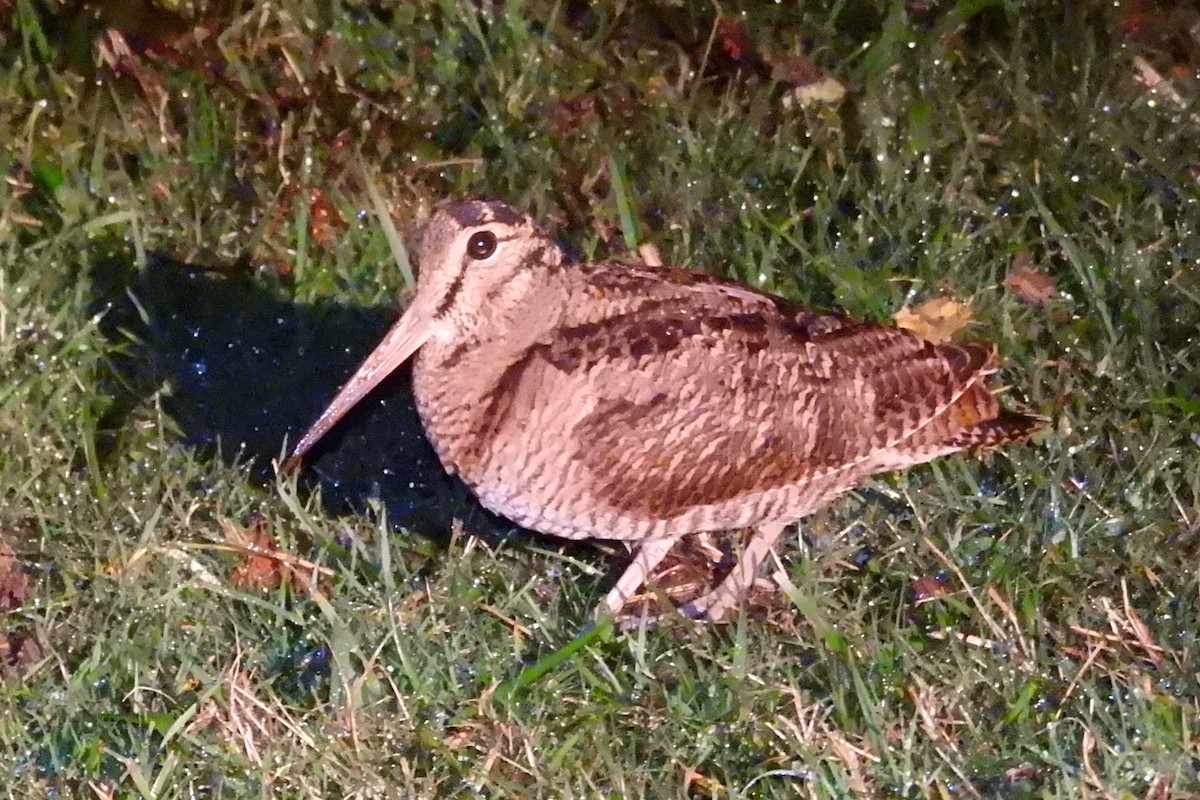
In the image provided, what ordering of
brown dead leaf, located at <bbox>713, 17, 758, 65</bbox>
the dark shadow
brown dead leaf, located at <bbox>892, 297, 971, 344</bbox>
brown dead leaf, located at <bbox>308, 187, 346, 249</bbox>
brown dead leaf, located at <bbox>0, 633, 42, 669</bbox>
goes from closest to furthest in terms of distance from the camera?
brown dead leaf, located at <bbox>0, 633, 42, 669</bbox> < the dark shadow < brown dead leaf, located at <bbox>892, 297, 971, 344</bbox> < brown dead leaf, located at <bbox>308, 187, 346, 249</bbox> < brown dead leaf, located at <bbox>713, 17, 758, 65</bbox>

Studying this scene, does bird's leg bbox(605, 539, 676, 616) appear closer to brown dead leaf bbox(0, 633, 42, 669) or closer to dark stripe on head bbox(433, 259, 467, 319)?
dark stripe on head bbox(433, 259, 467, 319)

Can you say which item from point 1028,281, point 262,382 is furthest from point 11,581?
point 1028,281

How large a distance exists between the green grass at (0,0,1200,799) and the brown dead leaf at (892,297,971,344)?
0.07 m

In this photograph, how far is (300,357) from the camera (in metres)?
4.49

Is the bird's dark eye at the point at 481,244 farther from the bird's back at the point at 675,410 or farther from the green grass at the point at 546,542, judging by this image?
the green grass at the point at 546,542

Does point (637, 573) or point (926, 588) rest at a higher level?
point (926, 588)

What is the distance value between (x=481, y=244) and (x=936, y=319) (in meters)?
1.38

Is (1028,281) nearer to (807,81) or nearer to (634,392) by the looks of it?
(807,81)

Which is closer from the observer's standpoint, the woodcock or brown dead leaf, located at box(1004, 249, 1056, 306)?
the woodcock

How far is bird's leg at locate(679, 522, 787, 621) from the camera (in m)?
3.85

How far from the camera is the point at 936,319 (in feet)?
14.4

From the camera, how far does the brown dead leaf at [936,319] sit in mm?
4359

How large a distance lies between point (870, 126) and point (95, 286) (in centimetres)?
220

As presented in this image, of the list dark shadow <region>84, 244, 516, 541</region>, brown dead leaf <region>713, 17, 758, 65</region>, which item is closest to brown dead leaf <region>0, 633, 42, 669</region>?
dark shadow <region>84, 244, 516, 541</region>
